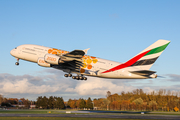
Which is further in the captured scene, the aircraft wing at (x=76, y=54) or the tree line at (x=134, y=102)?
the tree line at (x=134, y=102)

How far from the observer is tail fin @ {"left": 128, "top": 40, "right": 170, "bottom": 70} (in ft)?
148

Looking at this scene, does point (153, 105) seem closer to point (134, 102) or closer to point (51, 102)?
point (134, 102)

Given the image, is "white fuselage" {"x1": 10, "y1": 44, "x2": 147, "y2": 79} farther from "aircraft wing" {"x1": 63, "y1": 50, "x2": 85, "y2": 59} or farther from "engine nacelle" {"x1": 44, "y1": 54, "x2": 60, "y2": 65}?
"engine nacelle" {"x1": 44, "y1": 54, "x2": 60, "y2": 65}

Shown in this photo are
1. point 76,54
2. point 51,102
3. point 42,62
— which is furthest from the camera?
point 51,102

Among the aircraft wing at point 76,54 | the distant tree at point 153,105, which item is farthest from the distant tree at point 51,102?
the aircraft wing at point 76,54

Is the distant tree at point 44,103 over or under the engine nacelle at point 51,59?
under

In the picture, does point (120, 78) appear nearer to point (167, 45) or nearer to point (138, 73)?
point (138, 73)

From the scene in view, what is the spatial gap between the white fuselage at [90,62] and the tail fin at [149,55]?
1720 mm

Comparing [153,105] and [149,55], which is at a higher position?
[149,55]

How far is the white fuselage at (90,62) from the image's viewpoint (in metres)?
46.3

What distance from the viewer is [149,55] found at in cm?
4547

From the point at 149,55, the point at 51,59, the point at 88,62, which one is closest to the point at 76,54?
the point at 88,62

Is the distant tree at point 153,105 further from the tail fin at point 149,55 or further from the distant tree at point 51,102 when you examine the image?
the tail fin at point 149,55

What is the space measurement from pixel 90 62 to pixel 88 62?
509mm
